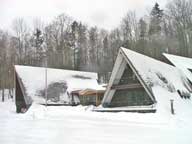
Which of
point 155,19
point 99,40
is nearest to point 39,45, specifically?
point 99,40

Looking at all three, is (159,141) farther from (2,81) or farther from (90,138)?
(2,81)

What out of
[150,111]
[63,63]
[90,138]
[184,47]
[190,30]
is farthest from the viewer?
[63,63]

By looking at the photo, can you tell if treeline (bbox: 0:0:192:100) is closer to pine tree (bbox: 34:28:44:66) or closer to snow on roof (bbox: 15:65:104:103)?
pine tree (bbox: 34:28:44:66)

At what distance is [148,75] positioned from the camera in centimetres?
1788

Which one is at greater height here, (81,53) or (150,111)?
(81,53)

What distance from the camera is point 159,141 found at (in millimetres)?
7285

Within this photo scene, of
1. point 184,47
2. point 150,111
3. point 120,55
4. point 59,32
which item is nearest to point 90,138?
point 150,111

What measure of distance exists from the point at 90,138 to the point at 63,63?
105 feet

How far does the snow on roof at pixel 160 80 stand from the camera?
16.7 meters

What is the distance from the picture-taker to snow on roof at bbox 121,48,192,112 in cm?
1667

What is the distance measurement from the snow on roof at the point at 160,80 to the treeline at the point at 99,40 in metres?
9.60

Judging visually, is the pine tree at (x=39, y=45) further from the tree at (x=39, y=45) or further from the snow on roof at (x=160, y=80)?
the snow on roof at (x=160, y=80)

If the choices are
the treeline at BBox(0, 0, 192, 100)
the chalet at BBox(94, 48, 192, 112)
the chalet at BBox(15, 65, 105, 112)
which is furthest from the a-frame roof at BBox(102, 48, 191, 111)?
the treeline at BBox(0, 0, 192, 100)

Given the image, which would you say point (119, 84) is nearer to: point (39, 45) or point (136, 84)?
point (136, 84)
